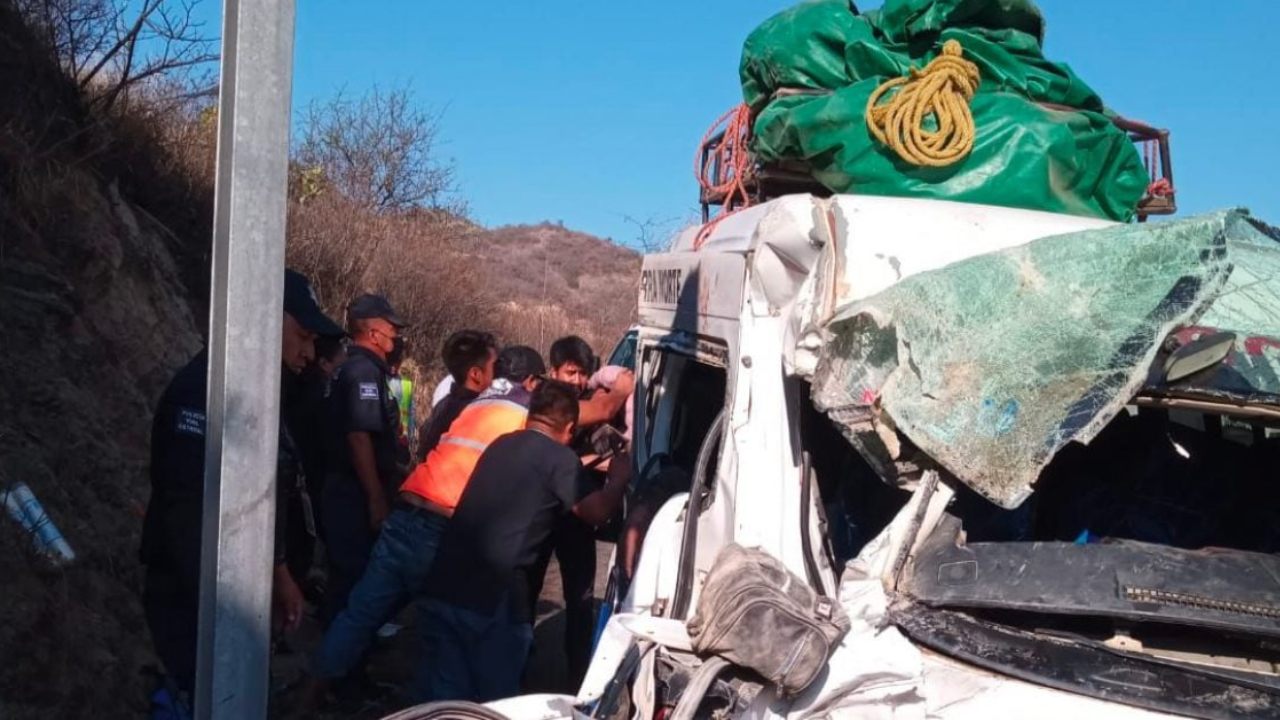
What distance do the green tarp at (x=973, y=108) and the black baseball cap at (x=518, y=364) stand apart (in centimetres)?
173

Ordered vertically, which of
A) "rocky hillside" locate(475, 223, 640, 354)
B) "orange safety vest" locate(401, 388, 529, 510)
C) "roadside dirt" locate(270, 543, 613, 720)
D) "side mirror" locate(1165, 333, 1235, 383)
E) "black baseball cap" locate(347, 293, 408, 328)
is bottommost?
"roadside dirt" locate(270, 543, 613, 720)

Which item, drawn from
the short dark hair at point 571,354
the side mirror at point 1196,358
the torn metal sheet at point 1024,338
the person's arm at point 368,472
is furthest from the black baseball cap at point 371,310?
the side mirror at point 1196,358

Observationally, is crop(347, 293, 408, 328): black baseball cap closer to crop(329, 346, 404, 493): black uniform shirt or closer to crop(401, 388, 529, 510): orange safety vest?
crop(329, 346, 404, 493): black uniform shirt

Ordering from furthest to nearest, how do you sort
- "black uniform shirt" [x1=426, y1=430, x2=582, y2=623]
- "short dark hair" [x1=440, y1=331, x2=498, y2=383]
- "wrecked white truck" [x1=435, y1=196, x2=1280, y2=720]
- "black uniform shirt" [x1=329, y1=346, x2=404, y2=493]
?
"short dark hair" [x1=440, y1=331, x2=498, y2=383], "black uniform shirt" [x1=329, y1=346, x2=404, y2=493], "black uniform shirt" [x1=426, y1=430, x2=582, y2=623], "wrecked white truck" [x1=435, y1=196, x2=1280, y2=720]

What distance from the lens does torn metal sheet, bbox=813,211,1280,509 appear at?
7.98ft

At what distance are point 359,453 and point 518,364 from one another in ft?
3.00

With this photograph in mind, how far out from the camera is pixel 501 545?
14.3 feet

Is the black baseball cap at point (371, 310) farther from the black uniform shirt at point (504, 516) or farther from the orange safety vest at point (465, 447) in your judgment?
the black uniform shirt at point (504, 516)

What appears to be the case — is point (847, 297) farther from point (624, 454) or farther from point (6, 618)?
point (6, 618)

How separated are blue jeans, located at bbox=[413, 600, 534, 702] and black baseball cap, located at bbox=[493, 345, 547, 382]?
48.3 inches

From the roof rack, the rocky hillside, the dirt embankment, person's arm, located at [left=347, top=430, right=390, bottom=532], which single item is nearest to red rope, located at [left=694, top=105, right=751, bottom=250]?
the roof rack

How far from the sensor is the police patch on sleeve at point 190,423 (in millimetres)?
3545

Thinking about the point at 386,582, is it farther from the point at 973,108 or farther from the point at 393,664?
the point at 973,108

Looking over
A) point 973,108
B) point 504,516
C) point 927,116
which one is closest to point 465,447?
point 504,516
